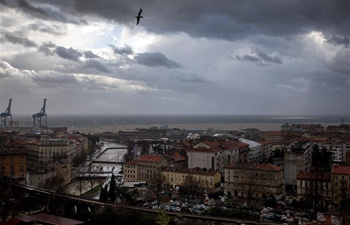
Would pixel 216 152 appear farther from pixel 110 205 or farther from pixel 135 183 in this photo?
pixel 110 205

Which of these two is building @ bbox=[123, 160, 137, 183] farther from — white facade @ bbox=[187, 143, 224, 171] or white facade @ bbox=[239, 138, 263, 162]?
white facade @ bbox=[239, 138, 263, 162]

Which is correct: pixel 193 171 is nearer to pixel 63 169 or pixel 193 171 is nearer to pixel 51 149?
pixel 63 169

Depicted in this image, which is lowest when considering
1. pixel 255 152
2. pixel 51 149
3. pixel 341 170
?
pixel 255 152

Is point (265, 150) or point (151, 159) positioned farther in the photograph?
point (265, 150)

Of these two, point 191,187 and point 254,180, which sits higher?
point 254,180

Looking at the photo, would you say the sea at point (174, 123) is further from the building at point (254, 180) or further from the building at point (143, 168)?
the building at point (254, 180)

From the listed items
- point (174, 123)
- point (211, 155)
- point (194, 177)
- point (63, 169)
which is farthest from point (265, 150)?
point (174, 123)
